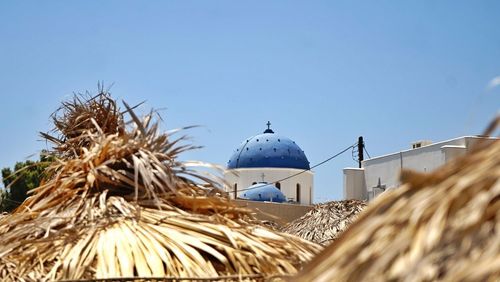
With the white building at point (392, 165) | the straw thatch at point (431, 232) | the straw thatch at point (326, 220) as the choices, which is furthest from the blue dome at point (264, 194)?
the straw thatch at point (431, 232)

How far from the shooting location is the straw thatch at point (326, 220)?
659 inches

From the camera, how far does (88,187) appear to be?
4973 mm

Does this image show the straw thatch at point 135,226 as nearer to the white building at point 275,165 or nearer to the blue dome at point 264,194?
the blue dome at point 264,194

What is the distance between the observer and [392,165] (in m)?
33.3

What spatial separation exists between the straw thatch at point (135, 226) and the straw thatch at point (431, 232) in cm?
173

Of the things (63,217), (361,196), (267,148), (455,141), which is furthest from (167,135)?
(267,148)

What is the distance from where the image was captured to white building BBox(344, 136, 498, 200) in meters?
29.9

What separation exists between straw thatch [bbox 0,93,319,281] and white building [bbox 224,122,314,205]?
43.6m

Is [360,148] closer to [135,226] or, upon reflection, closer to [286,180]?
[286,180]

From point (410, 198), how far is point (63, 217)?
98.9 inches

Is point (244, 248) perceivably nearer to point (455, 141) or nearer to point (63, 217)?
point (63, 217)

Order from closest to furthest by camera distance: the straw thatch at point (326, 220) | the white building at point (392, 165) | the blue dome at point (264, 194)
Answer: the straw thatch at point (326, 220), the white building at point (392, 165), the blue dome at point (264, 194)

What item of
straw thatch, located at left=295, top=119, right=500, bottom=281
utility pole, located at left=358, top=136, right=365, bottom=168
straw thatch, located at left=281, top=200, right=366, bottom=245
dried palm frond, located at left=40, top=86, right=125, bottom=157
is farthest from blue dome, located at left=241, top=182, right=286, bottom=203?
straw thatch, located at left=295, top=119, right=500, bottom=281

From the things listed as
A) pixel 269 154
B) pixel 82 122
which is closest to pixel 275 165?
pixel 269 154
